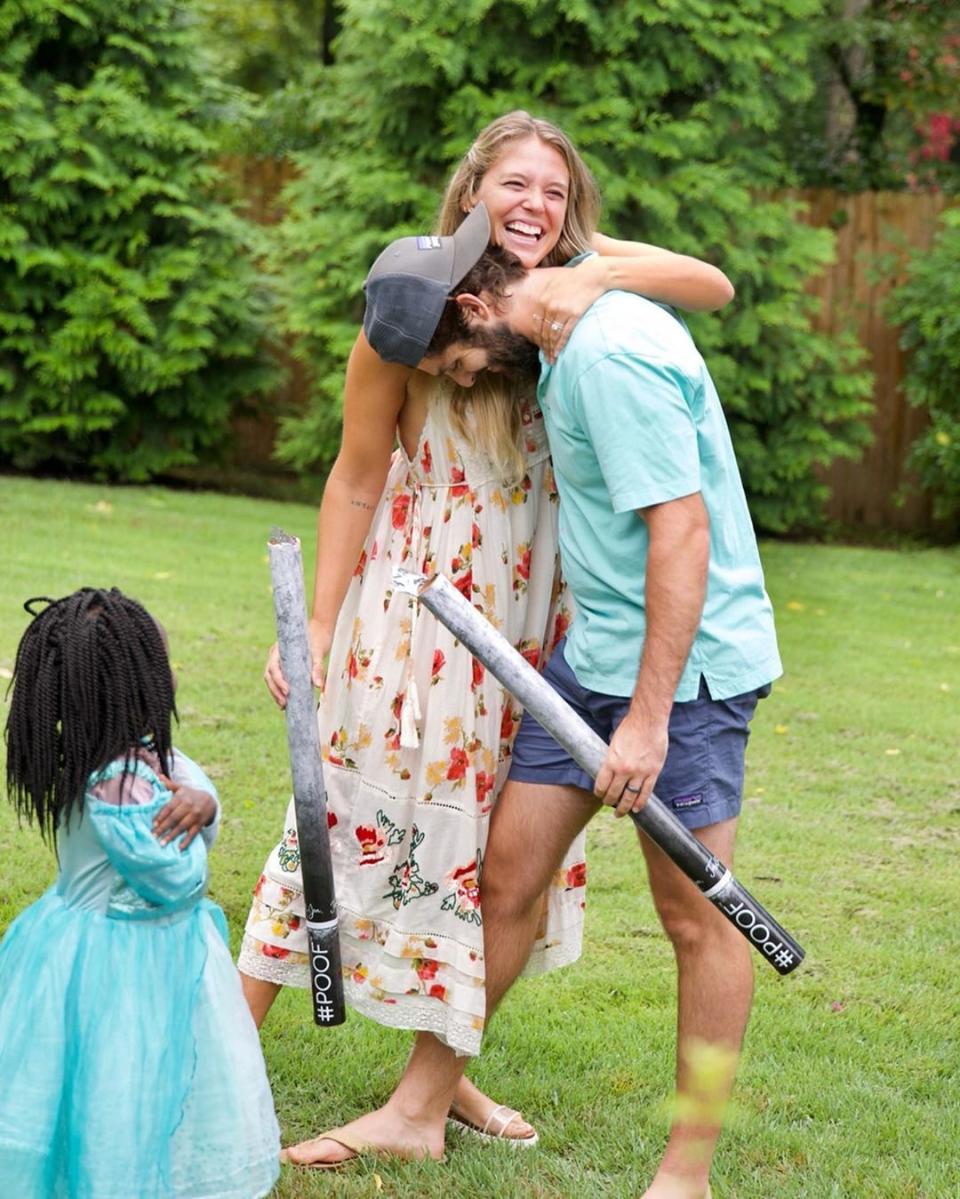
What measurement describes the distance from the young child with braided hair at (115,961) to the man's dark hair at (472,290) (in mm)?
765

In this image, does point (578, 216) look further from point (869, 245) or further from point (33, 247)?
point (869, 245)

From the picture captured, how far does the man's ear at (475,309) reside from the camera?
289 cm

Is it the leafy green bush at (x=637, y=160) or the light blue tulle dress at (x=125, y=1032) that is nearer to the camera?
the light blue tulle dress at (x=125, y=1032)

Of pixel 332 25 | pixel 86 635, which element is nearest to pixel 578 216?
pixel 86 635

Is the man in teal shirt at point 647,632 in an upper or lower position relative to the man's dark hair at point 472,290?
lower

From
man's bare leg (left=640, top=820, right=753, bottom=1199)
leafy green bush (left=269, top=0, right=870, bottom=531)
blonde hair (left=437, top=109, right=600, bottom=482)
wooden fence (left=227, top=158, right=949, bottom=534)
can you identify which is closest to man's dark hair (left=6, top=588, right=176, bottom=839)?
blonde hair (left=437, top=109, right=600, bottom=482)

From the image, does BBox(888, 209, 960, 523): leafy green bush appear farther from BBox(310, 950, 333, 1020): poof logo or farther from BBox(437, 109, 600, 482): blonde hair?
BBox(310, 950, 333, 1020): poof logo

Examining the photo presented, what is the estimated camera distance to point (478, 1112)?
336 cm

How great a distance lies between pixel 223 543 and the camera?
9.98m

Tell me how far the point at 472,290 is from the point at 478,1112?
1.63 meters

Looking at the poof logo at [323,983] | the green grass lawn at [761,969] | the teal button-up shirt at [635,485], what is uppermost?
the teal button-up shirt at [635,485]

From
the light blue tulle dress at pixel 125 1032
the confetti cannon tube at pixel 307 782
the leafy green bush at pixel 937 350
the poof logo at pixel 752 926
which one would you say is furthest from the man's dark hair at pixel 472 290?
the leafy green bush at pixel 937 350

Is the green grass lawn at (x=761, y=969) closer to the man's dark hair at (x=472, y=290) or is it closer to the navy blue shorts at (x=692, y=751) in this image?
the navy blue shorts at (x=692, y=751)

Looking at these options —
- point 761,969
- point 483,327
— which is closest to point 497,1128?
point 761,969
